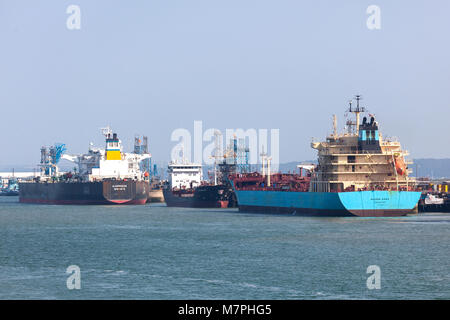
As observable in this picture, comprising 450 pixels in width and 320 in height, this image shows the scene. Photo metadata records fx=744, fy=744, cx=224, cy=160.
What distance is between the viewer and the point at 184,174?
4525 inches

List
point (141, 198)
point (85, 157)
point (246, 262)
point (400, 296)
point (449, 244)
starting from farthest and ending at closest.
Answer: point (85, 157), point (141, 198), point (449, 244), point (246, 262), point (400, 296)

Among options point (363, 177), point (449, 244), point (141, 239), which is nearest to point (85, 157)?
point (363, 177)

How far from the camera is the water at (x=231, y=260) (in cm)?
2822

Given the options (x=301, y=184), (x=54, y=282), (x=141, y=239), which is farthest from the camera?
(x=301, y=184)

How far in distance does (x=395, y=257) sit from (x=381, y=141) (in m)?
30.0

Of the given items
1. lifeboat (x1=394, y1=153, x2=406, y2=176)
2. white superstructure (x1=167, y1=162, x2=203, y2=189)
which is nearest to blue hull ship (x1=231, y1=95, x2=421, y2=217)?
→ lifeboat (x1=394, y1=153, x2=406, y2=176)

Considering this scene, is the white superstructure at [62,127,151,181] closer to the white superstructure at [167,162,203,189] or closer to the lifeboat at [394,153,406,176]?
the white superstructure at [167,162,203,189]


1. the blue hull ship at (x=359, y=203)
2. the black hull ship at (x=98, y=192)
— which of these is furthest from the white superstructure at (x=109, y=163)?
the blue hull ship at (x=359, y=203)

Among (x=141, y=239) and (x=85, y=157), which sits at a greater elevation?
(x=85, y=157)

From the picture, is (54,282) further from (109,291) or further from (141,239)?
(141,239)

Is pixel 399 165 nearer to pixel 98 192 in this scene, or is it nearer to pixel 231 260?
pixel 231 260

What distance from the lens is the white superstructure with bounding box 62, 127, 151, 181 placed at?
113 meters

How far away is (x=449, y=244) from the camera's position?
141ft

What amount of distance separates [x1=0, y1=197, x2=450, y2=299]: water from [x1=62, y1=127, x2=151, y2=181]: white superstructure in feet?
173
